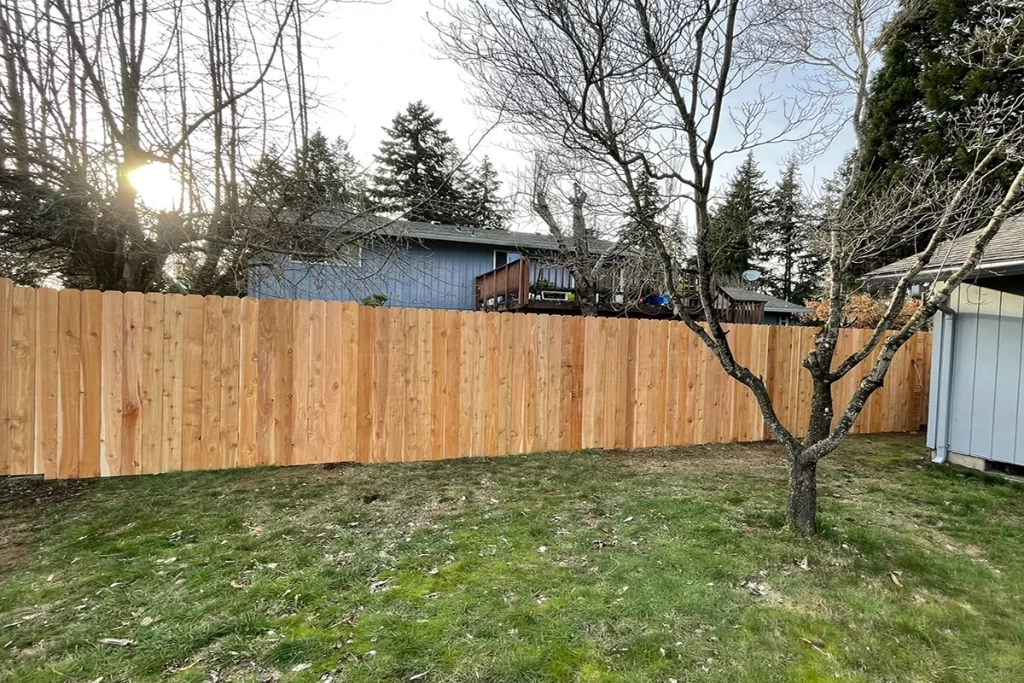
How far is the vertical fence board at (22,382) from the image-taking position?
347 centimetres

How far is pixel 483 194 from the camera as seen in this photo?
8008 millimetres

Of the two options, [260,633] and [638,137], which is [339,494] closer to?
[260,633]

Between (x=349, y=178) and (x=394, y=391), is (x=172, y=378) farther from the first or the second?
(x=349, y=178)

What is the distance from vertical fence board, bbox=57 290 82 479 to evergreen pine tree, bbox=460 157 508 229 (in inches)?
137

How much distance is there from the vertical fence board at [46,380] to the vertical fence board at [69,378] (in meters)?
0.03

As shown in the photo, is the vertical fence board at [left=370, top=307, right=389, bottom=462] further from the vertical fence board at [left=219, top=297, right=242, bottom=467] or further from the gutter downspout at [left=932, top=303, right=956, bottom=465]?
the gutter downspout at [left=932, top=303, right=956, bottom=465]

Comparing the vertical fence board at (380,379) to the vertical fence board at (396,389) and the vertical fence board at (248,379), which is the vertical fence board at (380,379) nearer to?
the vertical fence board at (396,389)

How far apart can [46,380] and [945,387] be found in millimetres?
7722

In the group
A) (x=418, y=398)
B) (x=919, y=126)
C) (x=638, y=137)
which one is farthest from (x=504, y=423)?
(x=919, y=126)

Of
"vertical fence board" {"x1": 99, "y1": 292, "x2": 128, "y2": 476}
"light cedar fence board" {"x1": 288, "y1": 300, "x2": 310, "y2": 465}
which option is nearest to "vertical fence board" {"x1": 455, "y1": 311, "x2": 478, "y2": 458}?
"light cedar fence board" {"x1": 288, "y1": 300, "x2": 310, "y2": 465}

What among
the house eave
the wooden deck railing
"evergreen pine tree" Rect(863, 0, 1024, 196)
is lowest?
the house eave

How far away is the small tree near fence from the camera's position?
296 centimetres

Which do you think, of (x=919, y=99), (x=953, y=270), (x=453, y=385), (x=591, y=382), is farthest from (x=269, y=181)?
(x=919, y=99)

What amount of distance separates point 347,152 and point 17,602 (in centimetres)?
393
